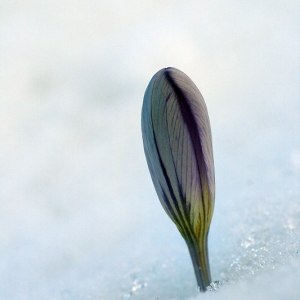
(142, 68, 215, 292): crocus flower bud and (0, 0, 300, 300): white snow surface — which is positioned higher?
(0, 0, 300, 300): white snow surface

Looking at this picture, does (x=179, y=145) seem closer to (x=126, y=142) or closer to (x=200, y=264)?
(x=200, y=264)

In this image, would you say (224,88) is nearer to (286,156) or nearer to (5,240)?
(286,156)

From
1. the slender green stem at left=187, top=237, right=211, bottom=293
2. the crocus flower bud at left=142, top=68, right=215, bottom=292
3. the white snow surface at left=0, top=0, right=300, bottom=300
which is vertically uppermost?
the white snow surface at left=0, top=0, right=300, bottom=300

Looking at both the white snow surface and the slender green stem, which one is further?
the white snow surface

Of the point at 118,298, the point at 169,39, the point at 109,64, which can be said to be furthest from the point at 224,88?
the point at 118,298

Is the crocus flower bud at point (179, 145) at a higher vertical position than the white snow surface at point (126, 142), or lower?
lower

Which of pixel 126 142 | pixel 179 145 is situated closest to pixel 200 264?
pixel 179 145
